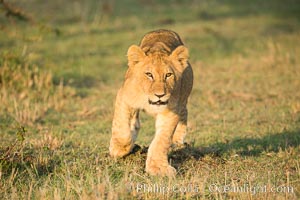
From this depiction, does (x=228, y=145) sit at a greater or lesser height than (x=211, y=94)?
lesser

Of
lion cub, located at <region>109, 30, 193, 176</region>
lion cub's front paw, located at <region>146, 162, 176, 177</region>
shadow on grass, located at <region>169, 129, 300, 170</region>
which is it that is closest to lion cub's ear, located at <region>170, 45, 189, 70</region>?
lion cub, located at <region>109, 30, 193, 176</region>

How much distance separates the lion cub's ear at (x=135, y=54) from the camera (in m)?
6.11

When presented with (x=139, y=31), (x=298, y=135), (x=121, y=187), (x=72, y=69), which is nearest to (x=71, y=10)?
(x=139, y=31)

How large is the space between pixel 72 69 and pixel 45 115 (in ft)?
10.5

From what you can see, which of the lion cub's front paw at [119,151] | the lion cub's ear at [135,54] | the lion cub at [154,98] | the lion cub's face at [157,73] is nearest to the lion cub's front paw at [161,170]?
the lion cub at [154,98]

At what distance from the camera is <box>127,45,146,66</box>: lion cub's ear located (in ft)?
20.0

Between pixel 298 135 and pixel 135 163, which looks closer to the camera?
pixel 135 163

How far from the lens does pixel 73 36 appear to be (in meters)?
15.0

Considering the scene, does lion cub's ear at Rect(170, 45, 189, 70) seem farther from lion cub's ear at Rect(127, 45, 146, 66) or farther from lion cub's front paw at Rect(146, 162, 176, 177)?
lion cub's front paw at Rect(146, 162, 176, 177)

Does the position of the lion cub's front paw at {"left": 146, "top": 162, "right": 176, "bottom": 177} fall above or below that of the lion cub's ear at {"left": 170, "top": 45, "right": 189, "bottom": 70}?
below

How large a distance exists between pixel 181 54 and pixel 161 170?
118cm

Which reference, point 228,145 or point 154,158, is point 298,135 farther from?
point 154,158

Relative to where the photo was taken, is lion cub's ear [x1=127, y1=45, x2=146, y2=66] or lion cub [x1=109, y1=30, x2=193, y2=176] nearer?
lion cub [x1=109, y1=30, x2=193, y2=176]

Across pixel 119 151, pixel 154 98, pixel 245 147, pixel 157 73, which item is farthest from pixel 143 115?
pixel 154 98
